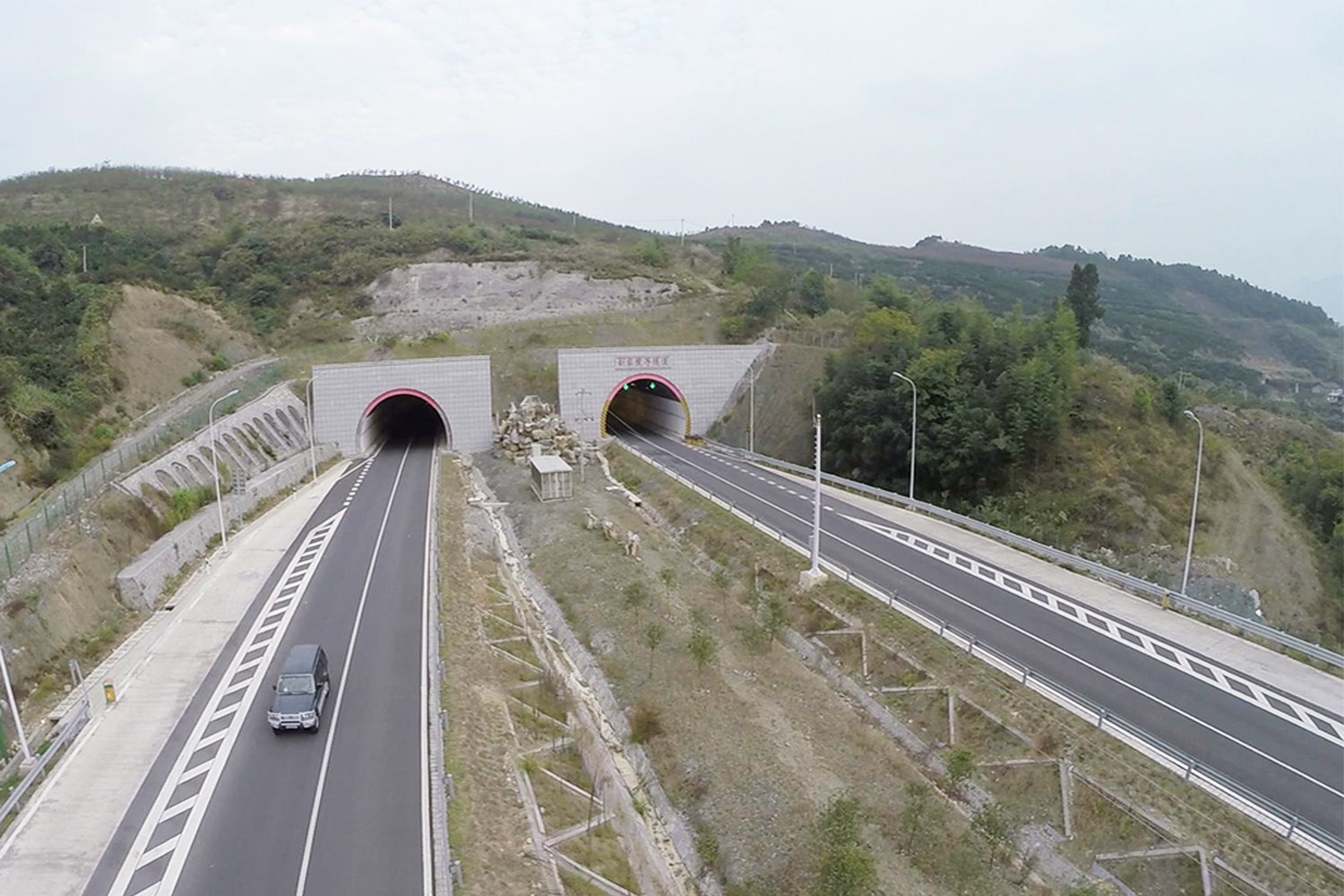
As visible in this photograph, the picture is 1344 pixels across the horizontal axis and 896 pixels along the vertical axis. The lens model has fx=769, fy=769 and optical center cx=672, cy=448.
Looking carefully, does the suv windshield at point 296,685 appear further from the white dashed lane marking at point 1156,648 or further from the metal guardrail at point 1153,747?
the white dashed lane marking at point 1156,648

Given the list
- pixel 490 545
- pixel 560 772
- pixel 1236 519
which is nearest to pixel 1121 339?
pixel 1236 519

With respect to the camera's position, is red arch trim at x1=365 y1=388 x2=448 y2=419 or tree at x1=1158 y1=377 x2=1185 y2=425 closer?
tree at x1=1158 y1=377 x2=1185 y2=425

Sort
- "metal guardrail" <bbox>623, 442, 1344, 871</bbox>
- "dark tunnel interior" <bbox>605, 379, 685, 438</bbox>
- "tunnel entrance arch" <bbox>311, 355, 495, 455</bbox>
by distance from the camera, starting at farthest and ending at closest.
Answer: "dark tunnel interior" <bbox>605, 379, 685, 438</bbox>
"tunnel entrance arch" <bbox>311, 355, 495, 455</bbox>
"metal guardrail" <bbox>623, 442, 1344, 871</bbox>

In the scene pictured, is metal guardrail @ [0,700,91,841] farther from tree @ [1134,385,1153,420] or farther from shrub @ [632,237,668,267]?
shrub @ [632,237,668,267]

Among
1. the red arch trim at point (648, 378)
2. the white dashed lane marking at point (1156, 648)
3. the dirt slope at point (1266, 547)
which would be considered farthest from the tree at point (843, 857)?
the red arch trim at point (648, 378)

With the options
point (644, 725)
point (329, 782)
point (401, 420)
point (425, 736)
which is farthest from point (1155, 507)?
point (401, 420)

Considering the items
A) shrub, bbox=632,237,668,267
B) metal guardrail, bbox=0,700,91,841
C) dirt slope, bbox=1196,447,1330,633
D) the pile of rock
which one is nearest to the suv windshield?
metal guardrail, bbox=0,700,91,841

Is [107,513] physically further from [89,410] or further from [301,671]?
[89,410]
